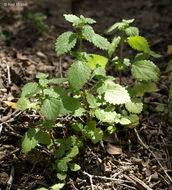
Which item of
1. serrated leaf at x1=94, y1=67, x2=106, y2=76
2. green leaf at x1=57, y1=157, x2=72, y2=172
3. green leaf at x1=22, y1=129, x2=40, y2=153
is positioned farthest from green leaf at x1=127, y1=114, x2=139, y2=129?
green leaf at x1=22, y1=129, x2=40, y2=153

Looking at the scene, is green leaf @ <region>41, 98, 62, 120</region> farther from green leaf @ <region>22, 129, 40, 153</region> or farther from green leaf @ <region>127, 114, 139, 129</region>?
green leaf @ <region>127, 114, 139, 129</region>

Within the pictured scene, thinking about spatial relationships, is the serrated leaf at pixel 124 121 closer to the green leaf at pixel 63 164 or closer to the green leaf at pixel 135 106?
the green leaf at pixel 135 106

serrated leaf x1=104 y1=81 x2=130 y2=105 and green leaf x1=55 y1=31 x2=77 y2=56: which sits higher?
green leaf x1=55 y1=31 x2=77 y2=56

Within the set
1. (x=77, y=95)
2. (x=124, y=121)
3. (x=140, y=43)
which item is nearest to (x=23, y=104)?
(x=77, y=95)

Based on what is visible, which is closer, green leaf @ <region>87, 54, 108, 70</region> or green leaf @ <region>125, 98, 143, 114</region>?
green leaf @ <region>87, 54, 108, 70</region>

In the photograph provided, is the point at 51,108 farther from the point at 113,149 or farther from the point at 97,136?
the point at 113,149

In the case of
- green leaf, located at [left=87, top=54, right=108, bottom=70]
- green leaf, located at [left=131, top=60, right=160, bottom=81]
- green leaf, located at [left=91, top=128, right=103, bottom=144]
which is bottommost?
green leaf, located at [left=91, top=128, right=103, bottom=144]

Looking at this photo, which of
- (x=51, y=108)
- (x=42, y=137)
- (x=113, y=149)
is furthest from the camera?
(x=113, y=149)
